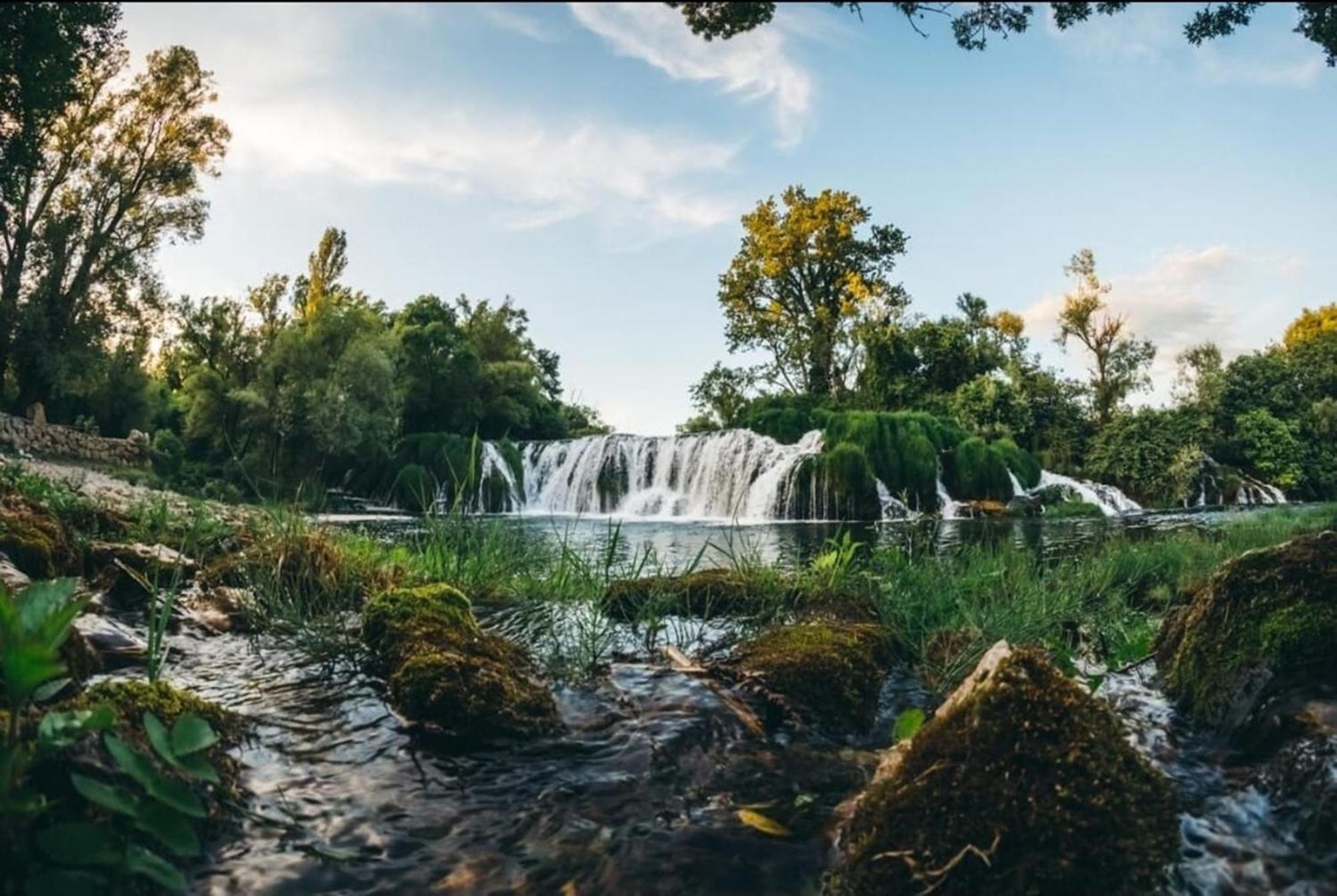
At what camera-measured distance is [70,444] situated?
28328mm

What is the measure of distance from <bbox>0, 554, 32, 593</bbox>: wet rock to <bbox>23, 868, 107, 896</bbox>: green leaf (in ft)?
9.06

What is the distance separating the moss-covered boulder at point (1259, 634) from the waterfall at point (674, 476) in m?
20.3

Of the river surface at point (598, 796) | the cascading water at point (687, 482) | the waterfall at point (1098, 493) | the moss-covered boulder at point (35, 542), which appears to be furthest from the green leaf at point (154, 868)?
the waterfall at point (1098, 493)

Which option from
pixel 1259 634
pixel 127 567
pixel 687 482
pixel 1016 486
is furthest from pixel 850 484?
pixel 1259 634

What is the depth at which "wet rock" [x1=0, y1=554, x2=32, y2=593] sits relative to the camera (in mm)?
3771

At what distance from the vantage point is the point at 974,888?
189 centimetres


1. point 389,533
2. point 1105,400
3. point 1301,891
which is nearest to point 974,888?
point 1301,891

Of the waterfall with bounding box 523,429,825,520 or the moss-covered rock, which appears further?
the waterfall with bounding box 523,429,825,520

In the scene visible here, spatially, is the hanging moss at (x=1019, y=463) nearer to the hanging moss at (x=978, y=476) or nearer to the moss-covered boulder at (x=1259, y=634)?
the hanging moss at (x=978, y=476)

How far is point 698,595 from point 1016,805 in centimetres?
351

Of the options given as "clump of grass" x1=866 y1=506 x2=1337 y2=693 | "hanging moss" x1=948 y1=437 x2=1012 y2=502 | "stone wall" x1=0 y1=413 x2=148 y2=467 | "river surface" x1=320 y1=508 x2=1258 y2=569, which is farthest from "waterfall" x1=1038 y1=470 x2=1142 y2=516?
"stone wall" x1=0 y1=413 x2=148 y2=467

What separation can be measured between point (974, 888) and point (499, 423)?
1406 inches

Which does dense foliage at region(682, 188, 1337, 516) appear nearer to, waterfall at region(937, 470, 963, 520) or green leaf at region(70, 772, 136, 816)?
waterfall at region(937, 470, 963, 520)

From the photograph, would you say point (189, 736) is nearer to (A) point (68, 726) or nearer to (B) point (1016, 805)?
(A) point (68, 726)
